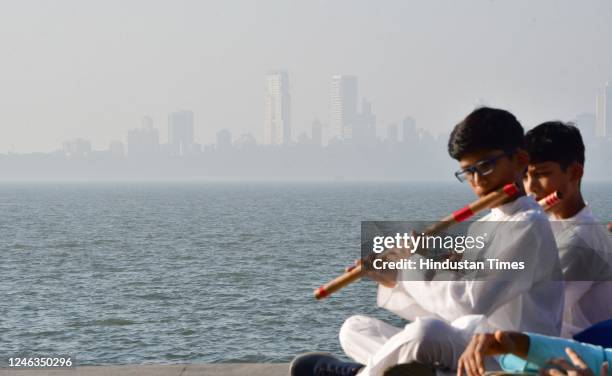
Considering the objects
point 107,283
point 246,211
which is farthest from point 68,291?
point 246,211

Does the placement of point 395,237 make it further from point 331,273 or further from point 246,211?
point 246,211

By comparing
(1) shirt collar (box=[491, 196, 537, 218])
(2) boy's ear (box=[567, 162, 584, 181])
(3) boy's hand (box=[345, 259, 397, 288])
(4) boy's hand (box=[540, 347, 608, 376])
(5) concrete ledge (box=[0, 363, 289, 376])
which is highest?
(2) boy's ear (box=[567, 162, 584, 181])

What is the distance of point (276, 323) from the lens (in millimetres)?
31234

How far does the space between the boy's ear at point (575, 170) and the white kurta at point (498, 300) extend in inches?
25.9

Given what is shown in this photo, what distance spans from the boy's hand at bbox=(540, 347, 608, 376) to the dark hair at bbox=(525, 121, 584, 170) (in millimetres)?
1528

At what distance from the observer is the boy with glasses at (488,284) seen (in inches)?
153

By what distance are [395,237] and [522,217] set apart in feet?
1.61

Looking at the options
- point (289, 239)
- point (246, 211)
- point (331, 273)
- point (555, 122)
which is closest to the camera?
point (555, 122)

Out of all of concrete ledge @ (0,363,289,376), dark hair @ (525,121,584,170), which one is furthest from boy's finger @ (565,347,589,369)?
concrete ledge @ (0,363,289,376)

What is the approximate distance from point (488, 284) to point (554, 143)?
96 cm

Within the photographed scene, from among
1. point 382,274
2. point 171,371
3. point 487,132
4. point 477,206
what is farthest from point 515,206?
point 171,371

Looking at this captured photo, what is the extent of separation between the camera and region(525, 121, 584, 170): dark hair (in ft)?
15.0

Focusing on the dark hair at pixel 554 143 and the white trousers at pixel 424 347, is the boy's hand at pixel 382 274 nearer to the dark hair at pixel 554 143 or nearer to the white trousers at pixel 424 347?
the white trousers at pixel 424 347

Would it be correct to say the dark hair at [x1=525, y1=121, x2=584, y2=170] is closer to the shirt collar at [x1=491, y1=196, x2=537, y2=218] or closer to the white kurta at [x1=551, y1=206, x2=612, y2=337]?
the white kurta at [x1=551, y1=206, x2=612, y2=337]
